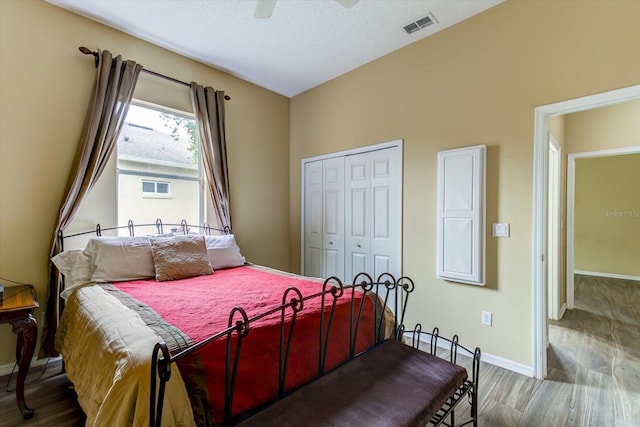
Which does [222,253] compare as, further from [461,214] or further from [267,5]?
[461,214]

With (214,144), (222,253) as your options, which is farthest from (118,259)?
(214,144)

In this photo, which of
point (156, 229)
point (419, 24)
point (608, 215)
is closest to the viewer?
point (419, 24)

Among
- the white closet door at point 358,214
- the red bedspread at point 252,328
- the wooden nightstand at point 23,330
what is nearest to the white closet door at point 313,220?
the white closet door at point 358,214

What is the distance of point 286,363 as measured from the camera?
1.38m

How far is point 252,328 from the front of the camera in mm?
1360

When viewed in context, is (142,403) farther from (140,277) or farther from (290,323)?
(140,277)

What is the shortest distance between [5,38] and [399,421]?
3711mm

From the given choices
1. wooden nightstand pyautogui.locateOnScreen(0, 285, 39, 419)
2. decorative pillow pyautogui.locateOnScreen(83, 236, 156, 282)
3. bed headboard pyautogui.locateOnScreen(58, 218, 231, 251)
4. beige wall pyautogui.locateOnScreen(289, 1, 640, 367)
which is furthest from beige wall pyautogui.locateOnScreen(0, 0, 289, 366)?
beige wall pyautogui.locateOnScreen(289, 1, 640, 367)

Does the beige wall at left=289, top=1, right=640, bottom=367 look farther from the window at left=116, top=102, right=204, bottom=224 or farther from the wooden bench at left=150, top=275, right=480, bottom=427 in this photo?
the window at left=116, top=102, right=204, bottom=224

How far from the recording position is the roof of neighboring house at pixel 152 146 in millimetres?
2953

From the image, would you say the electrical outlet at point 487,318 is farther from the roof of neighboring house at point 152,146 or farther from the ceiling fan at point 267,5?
the roof of neighboring house at point 152,146

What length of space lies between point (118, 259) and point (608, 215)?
26.4 ft

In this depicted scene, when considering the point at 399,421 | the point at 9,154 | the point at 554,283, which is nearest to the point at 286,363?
the point at 399,421

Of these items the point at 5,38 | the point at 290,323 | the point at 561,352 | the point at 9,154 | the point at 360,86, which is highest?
the point at 360,86
